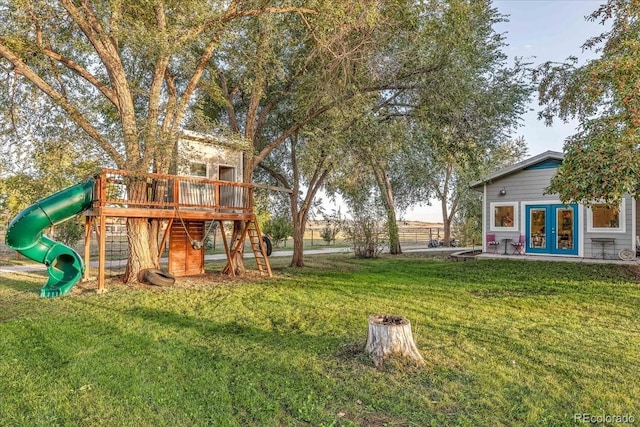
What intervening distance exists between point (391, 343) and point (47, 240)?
8240 millimetres

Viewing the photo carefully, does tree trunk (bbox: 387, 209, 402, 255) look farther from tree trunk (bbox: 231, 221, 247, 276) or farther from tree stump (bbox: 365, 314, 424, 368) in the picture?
tree stump (bbox: 365, 314, 424, 368)

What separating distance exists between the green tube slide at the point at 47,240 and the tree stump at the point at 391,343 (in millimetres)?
7077

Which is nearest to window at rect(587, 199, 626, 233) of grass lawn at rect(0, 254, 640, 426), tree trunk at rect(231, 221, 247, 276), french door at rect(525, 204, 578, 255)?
french door at rect(525, 204, 578, 255)

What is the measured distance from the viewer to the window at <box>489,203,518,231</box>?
13883 millimetres

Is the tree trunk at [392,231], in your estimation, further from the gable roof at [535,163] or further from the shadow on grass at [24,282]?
the shadow on grass at [24,282]

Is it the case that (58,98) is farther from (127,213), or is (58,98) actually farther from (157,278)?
(157,278)

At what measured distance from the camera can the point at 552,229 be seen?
13141 millimetres

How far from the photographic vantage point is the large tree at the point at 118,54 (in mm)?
8180

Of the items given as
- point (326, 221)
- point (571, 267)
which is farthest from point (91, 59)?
point (571, 267)

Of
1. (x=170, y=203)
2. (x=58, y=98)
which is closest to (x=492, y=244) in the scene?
(x=170, y=203)

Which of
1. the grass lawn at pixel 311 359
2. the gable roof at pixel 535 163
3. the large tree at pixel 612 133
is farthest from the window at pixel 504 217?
the large tree at pixel 612 133

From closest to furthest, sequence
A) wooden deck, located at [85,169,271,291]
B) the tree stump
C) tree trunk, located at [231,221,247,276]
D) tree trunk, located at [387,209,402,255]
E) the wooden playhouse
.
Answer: the tree stump, wooden deck, located at [85,169,271,291], the wooden playhouse, tree trunk, located at [231,221,247,276], tree trunk, located at [387,209,402,255]

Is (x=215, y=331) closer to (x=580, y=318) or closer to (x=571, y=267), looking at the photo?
(x=580, y=318)

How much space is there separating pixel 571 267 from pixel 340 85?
317 inches
